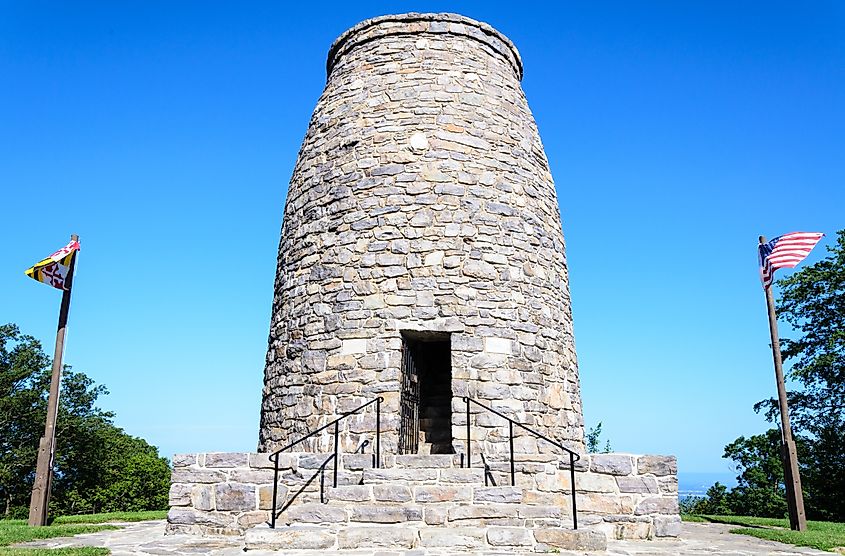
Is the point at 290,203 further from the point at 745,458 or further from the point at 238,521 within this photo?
the point at 745,458

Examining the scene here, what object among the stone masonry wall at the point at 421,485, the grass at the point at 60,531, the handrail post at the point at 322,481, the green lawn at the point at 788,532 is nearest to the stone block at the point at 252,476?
the stone masonry wall at the point at 421,485

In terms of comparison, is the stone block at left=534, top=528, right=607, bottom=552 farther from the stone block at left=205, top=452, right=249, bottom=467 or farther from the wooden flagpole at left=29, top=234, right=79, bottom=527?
the wooden flagpole at left=29, top=234, right=79, bottom=527

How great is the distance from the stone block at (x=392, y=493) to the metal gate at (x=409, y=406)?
6.25ft

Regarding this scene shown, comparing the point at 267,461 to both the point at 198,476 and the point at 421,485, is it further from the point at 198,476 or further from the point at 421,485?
A: the point at 421,485

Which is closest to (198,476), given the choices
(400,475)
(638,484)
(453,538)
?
(400,475)

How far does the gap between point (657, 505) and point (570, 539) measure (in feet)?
8.34

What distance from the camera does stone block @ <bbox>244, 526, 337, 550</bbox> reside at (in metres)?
6.57

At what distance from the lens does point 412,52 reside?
1138 centimetres

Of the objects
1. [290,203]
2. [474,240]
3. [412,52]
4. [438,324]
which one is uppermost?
[412,52]

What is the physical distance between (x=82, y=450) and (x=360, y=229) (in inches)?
849

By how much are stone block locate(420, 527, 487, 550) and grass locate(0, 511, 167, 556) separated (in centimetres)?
337

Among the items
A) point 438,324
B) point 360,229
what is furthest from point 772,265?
point 360,229

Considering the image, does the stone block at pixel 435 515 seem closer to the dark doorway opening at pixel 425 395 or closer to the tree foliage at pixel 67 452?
the dark doorway opening at pixel 425 395

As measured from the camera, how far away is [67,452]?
25.9m
